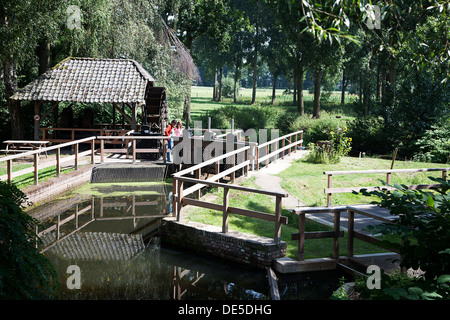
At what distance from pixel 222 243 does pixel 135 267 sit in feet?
5.20

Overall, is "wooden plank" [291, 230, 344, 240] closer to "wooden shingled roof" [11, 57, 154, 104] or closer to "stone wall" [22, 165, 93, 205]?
"stone wall" [22, 165, 93, 205]

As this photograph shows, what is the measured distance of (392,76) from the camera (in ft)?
109

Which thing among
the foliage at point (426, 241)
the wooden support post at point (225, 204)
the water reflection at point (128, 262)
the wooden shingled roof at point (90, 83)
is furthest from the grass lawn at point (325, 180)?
the wooden shingled roof at point (90, 83)

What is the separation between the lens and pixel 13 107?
21.0m

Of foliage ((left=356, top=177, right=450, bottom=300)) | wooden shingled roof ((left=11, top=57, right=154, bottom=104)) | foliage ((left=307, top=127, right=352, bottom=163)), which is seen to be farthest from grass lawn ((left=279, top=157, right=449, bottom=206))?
wooden shingled roof ((left=11, top=57, right=154, bottom=104))

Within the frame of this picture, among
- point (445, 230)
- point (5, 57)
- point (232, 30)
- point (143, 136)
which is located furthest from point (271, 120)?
point (445, 230)

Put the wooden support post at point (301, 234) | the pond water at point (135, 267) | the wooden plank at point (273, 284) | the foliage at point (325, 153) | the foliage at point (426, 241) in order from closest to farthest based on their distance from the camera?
the foliage at point (426, 241) → the wooden plank at point (273, 284) → the pond water at point (135, 267) → the wooden support post at point (301, 234) → the foliage at point (325, 153)

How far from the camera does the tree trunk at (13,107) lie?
20.2m

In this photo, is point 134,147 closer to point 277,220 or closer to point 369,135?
point 277,220

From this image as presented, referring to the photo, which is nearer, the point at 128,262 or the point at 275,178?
the point at 128,262

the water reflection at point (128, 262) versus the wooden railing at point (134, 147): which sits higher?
the wooden railing at point (134, 147)

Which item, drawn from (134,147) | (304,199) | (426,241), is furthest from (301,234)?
(134,147)

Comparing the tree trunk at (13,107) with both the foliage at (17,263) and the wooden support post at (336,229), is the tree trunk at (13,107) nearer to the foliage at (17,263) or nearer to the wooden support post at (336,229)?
the wooden support post at (336,229)

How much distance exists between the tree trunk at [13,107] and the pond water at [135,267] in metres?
9.50
